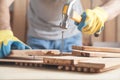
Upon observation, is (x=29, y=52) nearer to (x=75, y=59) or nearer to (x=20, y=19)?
(x=75, y=59)

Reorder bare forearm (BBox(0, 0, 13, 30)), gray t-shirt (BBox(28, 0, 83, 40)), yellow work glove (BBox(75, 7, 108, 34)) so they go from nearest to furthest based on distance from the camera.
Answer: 1. yellow work glove (BBox(75, 7, 108, 34))
2. bare forearm (BBox(0, 0, 13, 30))
3. gray t-shirt (BBox(28, 0, 83, 40))

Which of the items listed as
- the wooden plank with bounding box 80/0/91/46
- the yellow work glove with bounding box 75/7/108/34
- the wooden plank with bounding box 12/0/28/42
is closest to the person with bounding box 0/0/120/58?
the yellow work glove with bounding box 75/7/108/34

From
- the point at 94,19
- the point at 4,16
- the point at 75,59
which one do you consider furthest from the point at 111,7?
the point at 75,59

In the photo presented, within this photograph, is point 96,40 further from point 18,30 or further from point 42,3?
point 42,3

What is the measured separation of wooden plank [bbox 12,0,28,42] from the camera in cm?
220

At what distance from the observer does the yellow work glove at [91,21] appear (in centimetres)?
105

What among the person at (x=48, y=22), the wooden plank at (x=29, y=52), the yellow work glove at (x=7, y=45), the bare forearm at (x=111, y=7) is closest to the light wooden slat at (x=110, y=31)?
the person at (x=48, y=22)

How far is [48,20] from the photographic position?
62.2 inches

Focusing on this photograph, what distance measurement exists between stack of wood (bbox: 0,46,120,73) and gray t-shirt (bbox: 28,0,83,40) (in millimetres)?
539

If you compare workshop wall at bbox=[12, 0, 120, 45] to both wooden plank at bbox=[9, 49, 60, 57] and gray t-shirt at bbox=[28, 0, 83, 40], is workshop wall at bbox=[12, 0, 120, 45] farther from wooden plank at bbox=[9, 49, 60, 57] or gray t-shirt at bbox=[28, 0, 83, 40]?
wooden plank at bbox=[9, 49, 60, 57]

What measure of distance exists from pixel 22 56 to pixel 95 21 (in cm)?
37

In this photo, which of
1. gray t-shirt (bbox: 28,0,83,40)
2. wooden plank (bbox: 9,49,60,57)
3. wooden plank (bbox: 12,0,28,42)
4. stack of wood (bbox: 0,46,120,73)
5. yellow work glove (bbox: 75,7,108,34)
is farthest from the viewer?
wooden plank (bbox: 12,0,28,42)

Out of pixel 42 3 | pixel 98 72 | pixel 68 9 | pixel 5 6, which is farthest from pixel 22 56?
pixel 42 3

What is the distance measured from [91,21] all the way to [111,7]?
0.27 meters
